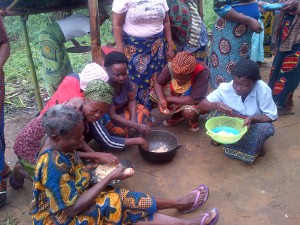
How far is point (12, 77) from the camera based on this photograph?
16.4ft

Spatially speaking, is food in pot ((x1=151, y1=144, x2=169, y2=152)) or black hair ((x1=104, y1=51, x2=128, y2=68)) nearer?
black hair ((x1=104, y1=51, x2=128, y2=68))

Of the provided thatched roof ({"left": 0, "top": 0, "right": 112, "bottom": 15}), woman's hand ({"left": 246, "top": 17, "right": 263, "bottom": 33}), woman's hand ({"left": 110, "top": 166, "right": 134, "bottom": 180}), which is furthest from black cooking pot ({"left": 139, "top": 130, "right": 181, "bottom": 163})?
thatched roof ({"left": 0, "top": 0, "right": 112, "bottom": 15})

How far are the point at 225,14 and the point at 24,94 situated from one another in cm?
298

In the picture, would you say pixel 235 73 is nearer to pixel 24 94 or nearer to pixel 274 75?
pixel 274 75

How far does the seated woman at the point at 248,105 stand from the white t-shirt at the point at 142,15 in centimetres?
98


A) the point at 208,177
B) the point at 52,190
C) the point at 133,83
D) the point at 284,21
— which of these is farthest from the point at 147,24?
the point at 52,190

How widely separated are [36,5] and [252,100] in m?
2.33

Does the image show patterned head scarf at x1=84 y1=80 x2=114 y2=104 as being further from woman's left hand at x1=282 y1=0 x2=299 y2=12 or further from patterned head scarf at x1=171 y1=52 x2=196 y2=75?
woman's left hand at x1=282 y1=0 x2=299 y2=12

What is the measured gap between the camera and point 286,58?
3.34 metres

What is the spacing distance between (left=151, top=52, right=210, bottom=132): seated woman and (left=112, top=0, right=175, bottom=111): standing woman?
0.16m

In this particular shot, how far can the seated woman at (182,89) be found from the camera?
3128 mm

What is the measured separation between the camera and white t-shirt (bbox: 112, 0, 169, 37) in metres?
3.13

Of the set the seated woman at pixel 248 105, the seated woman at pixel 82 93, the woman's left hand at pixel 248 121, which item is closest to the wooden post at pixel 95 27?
the seated woman at pixel 82 93

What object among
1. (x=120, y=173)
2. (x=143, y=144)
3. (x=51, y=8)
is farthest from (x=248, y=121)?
(x=51, y=8)
